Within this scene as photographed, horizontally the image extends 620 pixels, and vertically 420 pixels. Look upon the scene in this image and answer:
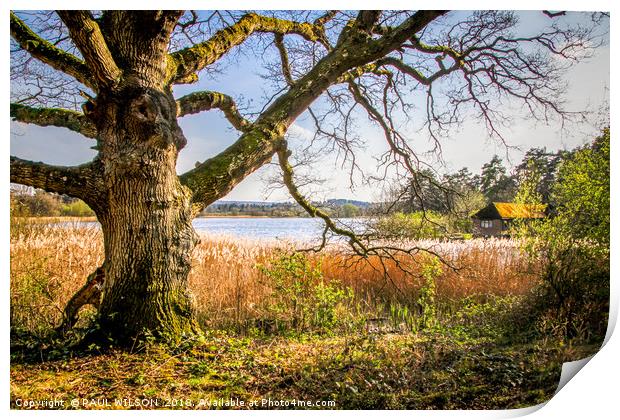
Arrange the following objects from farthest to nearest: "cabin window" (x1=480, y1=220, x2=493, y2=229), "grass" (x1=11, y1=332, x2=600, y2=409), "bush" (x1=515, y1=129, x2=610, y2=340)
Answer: "cabin window" (x1=480, y1=220, x2=493, y2=229) < "bush" (x1=515, y1=129, x2=610, y2=340) < "grass" (x1=11, y1=332, x2=600, y2=409)

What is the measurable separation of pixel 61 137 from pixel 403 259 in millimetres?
2913

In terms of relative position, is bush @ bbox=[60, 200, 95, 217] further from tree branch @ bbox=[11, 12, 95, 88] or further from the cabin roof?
the cabin roof

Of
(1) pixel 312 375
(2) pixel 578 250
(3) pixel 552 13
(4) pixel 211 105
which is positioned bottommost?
(1) pixel 312 375

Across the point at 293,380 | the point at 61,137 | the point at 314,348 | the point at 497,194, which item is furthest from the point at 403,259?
the point at 61,137

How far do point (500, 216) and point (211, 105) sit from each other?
8.38ft

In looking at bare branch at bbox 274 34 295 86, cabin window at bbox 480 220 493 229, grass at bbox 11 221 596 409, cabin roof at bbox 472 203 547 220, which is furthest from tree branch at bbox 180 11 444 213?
cabin window at bbox 480 220 493 229

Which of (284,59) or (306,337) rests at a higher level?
(284,59)

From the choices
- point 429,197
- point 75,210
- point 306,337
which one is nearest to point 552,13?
point 429,197

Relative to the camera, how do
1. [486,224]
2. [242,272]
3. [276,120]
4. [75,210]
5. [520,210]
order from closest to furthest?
[276,120]
[75,210]
[520,210]
[486,224]
[242,272]

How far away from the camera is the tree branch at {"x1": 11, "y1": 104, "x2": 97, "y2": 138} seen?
2.88 m

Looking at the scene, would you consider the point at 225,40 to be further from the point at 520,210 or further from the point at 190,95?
the point at 520,210

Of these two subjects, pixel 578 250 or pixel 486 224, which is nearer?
pixel 578 250

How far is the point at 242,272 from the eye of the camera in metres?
3.62
